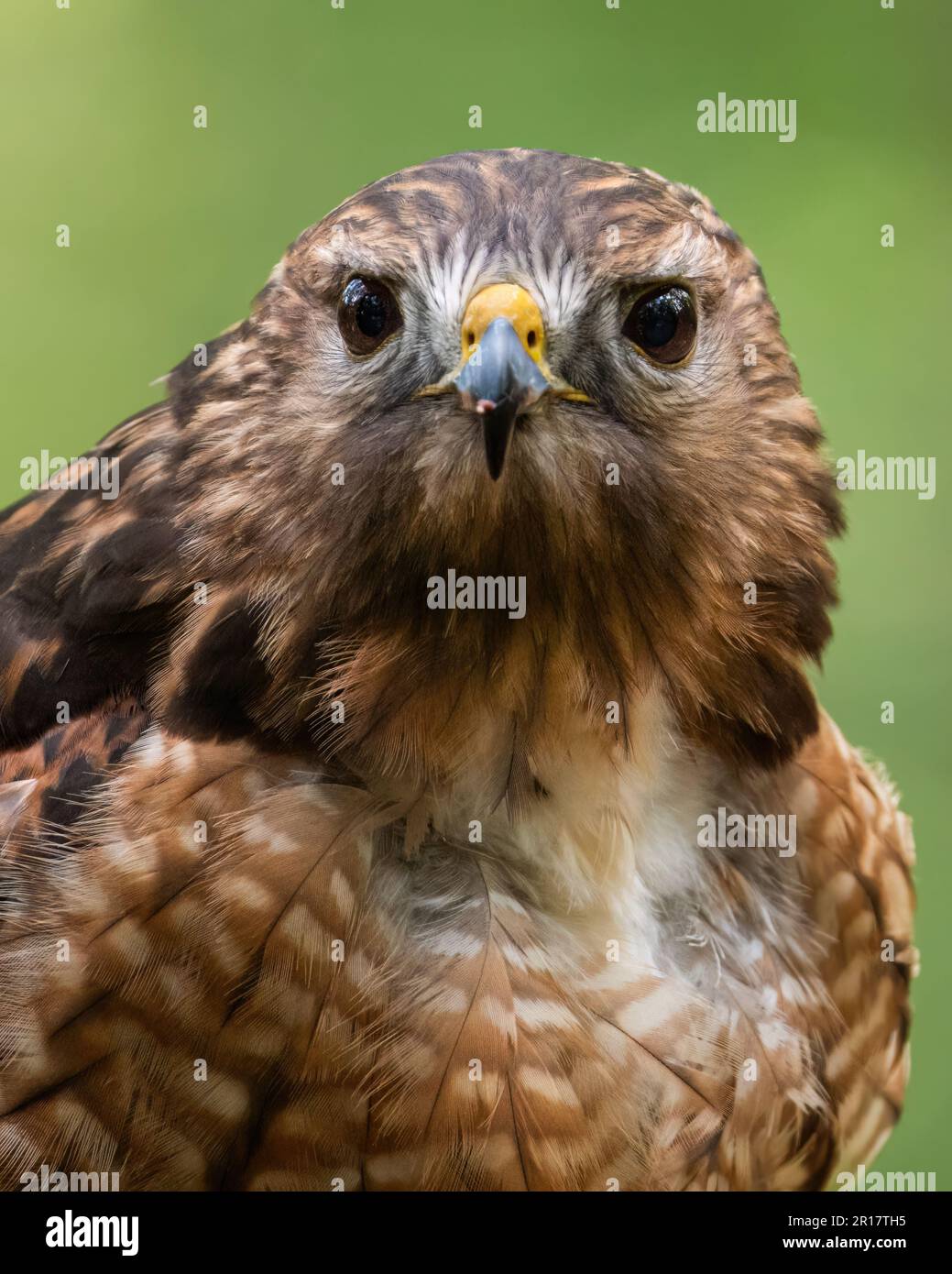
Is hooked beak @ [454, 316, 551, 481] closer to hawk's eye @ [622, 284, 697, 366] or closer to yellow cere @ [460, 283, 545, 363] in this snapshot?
yellow cere @ [460, 283, 545, 363]

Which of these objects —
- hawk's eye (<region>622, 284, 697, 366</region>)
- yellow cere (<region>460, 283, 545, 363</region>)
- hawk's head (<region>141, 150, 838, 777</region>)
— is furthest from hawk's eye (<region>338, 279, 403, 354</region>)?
hawk's eye (<region>622, 284, 697, 366</region>)

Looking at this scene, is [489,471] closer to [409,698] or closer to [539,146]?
[409,698]

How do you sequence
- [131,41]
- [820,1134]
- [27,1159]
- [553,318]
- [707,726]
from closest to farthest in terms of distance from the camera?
[553,318], [27,1159], [707,726], [820,1134], [131,41]

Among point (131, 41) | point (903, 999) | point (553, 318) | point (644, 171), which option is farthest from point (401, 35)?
point (903, 999)

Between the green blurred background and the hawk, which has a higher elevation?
the green blurred background

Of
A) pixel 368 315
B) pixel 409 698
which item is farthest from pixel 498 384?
pixel 409 698

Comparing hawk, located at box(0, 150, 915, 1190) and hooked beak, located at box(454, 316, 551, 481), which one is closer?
hooked beak, located at box(454, 316, 551, 481)
